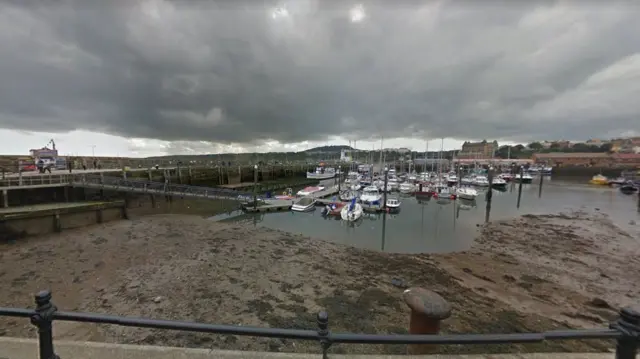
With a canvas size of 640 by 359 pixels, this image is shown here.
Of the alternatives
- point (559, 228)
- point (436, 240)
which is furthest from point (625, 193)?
point (436, 240)

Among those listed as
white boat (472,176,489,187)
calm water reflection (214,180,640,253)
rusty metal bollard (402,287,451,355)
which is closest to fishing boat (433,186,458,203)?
calm water reflection (214,180,640,253)

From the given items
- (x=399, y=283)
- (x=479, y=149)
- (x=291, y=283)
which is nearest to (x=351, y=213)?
(x=399, y=283)

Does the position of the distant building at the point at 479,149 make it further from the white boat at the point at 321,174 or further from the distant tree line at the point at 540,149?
the white boat at the point at 321,174

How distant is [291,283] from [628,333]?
8794 mm

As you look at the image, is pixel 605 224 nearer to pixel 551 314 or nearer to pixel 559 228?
pixel 559 228

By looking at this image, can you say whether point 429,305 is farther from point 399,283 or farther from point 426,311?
point 399,283

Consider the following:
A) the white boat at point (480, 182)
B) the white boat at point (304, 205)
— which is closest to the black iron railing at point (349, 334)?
the white boat at point (304, 205)

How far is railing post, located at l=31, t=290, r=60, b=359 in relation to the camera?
1943 mm

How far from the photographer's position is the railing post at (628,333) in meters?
1.83

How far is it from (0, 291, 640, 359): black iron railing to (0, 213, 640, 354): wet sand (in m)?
3.13

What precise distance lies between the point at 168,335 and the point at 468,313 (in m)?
8.40

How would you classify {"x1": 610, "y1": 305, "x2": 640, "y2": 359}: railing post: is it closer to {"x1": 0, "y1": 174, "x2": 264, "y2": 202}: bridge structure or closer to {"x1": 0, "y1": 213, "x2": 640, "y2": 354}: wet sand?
{"x1": 0, "y1": 213, "x2": 640, "y2": 354}: wet sand

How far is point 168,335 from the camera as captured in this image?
601cm

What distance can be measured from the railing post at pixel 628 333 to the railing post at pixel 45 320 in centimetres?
420
